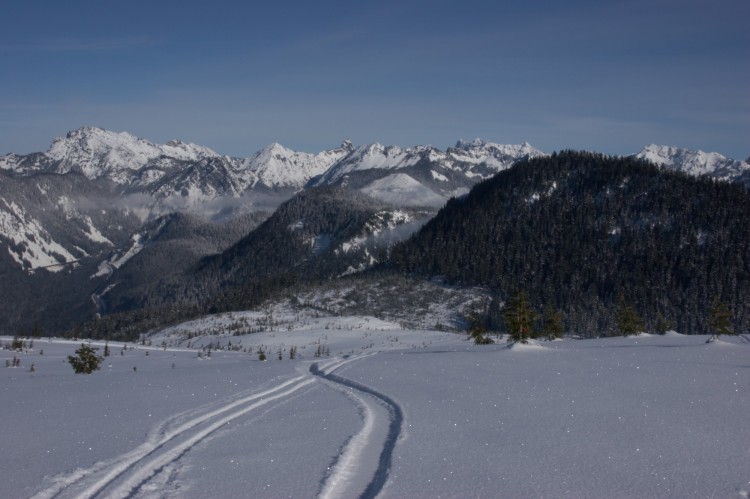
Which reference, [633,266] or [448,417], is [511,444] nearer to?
[448,417]

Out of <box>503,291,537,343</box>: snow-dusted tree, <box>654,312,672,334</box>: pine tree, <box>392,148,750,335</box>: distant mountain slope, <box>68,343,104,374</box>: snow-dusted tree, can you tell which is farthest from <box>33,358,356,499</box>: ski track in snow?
<box>392,148,750,335</box>: distant mountain slope

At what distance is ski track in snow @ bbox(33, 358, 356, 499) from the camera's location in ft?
38.8

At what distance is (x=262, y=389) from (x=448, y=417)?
9.60 meters

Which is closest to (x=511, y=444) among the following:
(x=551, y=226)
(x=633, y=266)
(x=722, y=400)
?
(x=722, y=400)

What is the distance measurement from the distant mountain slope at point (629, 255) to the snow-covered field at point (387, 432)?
4360 inches

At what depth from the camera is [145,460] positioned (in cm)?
1373

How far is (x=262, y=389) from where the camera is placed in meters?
25.3

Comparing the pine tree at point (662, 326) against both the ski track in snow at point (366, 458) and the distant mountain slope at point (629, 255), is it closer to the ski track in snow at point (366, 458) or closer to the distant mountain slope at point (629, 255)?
the distant mountain slope at point (629, 255)

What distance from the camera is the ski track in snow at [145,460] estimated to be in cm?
1181

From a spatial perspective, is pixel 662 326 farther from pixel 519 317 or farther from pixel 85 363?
pixel 85 363

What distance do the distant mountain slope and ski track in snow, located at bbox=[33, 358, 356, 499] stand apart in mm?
119083

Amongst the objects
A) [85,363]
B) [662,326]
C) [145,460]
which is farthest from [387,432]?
[662,326]

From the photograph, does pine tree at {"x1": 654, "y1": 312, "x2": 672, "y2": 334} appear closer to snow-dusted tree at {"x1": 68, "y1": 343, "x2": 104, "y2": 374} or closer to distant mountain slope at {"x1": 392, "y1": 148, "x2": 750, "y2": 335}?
distant mountain slope at {"x1": 392, "y1": 148, "x2": 750, "y2": 335}

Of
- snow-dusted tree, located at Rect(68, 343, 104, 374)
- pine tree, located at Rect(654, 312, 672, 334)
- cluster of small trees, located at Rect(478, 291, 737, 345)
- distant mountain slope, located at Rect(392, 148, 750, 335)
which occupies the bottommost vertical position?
snow-dusted tree, located at Rect(68, 343, 104, 374)
